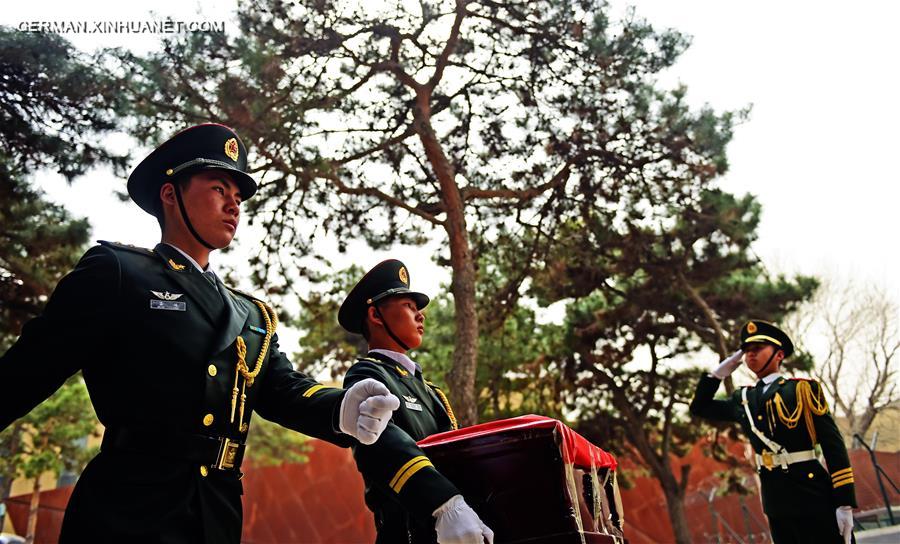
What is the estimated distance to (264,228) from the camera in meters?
9.52

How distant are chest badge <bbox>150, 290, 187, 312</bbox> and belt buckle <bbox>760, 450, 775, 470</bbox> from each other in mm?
4683

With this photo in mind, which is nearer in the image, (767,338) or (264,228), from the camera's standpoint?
(767,338)

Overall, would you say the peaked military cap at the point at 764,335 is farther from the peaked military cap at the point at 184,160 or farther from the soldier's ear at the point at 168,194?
the soldier's ear at the point at 168,194

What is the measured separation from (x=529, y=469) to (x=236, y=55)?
6.94 m

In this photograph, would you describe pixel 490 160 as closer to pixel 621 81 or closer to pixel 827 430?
pixel 621 81

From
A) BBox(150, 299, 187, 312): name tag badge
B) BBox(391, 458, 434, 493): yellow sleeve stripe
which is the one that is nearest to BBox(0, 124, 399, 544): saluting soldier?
BBox(150, 299, 187, 312): name tag badge

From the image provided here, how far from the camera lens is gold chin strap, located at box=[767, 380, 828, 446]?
17.5 ft

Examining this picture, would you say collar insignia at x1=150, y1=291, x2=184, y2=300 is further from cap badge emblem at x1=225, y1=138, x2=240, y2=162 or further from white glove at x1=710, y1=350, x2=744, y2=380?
white glove at x1=710, y1=350, x2=744, y2=380

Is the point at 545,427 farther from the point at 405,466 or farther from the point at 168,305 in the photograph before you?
the point at 168,305

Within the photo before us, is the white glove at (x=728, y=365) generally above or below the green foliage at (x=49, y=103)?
below

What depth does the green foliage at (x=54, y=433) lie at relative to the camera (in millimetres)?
16609

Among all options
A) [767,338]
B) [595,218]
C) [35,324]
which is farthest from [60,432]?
[35,324]

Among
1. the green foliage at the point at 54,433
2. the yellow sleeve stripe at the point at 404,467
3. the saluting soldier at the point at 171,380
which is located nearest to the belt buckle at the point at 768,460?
the yellow sleeve stripe at the point at 404,467

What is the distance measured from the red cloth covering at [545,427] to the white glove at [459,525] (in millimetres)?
298
